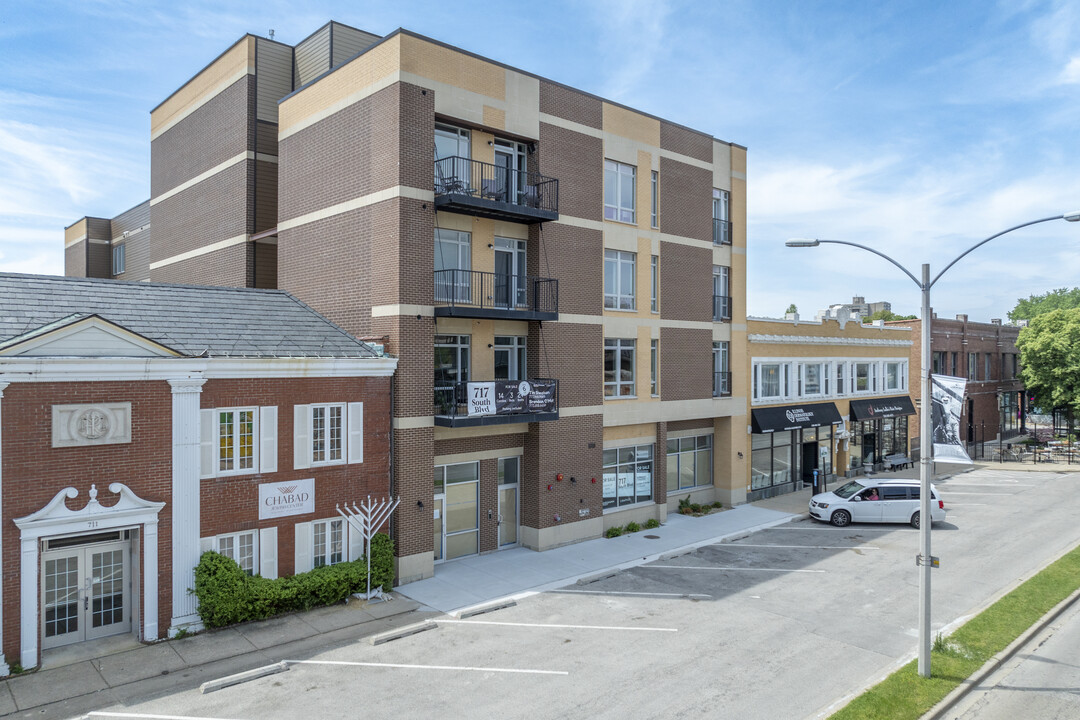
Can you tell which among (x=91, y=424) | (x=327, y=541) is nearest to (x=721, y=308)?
(x=327, y=541)

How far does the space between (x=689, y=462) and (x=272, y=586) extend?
17832mm

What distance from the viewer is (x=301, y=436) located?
1720 cm

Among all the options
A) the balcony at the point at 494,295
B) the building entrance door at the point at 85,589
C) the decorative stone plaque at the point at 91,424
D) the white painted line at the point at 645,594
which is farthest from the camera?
the balcony at the point at 494,295

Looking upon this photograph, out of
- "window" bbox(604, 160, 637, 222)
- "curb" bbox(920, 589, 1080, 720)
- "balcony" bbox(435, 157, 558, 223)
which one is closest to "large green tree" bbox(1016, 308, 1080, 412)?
"curb" bbox(920, 589, 1080, 720)

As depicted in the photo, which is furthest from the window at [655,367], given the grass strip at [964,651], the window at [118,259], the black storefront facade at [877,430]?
the window at [118,259]

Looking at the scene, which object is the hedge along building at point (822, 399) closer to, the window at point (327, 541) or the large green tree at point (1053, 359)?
the large green tree at point (1053, 359)

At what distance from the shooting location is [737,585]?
62.7ft

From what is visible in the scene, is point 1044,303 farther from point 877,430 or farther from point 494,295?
point 494,295

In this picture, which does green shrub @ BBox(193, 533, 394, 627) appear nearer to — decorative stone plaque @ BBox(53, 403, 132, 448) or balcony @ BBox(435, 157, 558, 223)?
decorative stone plaque @ BBox(53, 403, 132, 448)

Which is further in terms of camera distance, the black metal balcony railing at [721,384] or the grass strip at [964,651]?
the black metal balcony railing at [721,384]

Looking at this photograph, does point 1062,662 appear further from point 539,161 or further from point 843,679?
point 539,161

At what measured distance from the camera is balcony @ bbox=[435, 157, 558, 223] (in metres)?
19.7

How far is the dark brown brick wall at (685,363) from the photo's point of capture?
87.1ft

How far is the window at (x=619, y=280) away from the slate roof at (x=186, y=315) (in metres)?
9.44
